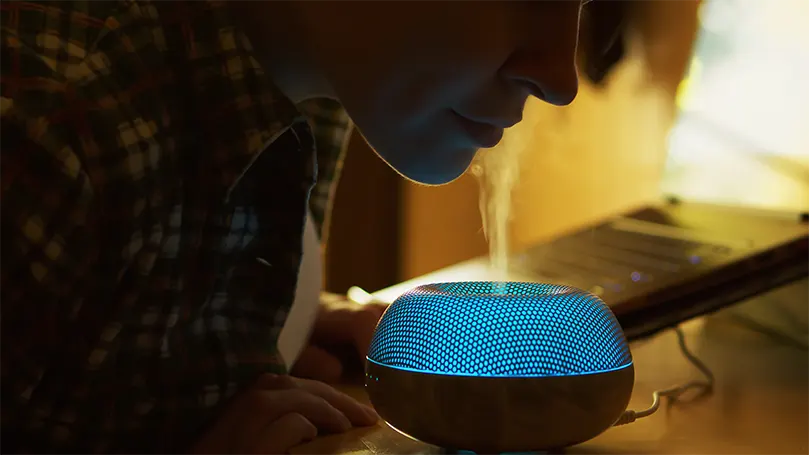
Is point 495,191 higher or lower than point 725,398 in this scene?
higher

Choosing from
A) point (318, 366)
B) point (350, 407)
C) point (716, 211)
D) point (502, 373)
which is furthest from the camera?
point (716, 211)

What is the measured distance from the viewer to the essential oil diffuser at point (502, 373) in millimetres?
399

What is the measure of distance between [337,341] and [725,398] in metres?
0.30

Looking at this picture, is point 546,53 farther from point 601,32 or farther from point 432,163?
point 601,32

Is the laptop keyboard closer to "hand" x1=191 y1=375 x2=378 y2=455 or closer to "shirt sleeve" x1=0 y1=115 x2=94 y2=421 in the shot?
"hand" x1=191 y1=375 x2=378 y2=455

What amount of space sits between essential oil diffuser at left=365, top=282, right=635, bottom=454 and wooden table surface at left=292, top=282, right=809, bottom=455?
43mm

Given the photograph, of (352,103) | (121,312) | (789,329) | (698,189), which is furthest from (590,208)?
(121,312)

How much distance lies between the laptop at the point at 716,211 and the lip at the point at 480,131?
0.64 ft

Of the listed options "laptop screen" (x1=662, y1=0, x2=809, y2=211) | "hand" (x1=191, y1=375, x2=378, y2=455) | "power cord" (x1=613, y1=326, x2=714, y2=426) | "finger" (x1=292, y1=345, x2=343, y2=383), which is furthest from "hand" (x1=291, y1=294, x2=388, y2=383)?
"laptop screen" (x1=662, y1=0, x2=809, y2=211)

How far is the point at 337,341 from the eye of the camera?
0.68 meters

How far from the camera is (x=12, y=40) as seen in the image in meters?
0.46

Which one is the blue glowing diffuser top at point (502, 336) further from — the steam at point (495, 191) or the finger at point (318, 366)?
the steam at point (495, 191)

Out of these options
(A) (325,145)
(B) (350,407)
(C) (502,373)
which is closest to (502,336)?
(C) (502,373)

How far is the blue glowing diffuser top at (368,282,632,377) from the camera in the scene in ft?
1.32
